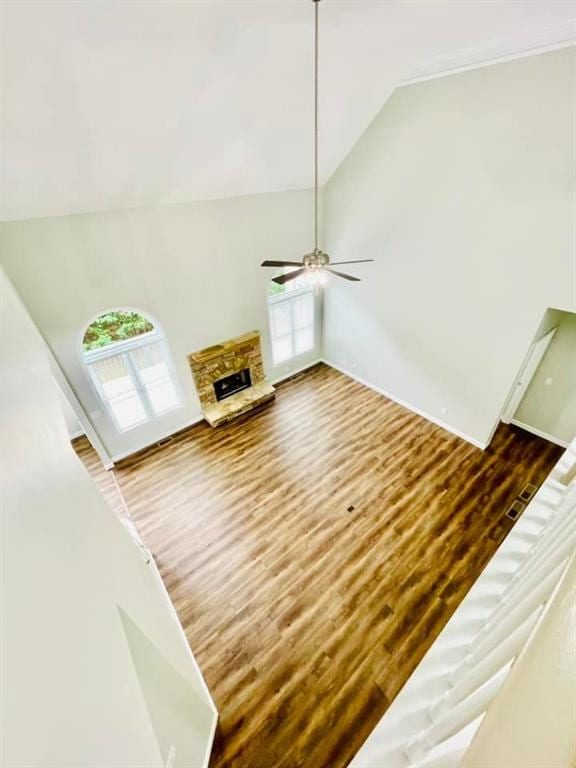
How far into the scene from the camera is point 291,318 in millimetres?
7367

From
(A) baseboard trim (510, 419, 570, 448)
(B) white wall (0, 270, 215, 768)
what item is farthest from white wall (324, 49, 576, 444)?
(B) white wall (0, 270, 215, 768)

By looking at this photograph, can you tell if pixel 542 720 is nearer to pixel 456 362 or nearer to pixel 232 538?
pixel 232 538

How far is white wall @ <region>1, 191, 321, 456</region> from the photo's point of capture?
14.2 feet

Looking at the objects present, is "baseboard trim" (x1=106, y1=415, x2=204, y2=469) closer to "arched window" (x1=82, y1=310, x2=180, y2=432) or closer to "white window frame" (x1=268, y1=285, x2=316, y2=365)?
"arched window" (x1=82, y1=310, x2=180, y2=432)

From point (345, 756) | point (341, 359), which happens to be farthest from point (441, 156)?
point (345, 756)

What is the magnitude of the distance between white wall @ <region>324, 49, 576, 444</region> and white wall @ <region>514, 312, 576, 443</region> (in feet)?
3.44

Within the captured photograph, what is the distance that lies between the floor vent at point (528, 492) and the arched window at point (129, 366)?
599 cm

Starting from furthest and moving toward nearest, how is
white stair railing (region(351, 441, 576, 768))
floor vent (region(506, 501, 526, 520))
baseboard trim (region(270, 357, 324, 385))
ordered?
baseboard trim (region(270, 357, 324, 385)), floor vent (region(506, 501, 526, 520)), white stair railing (region(351, 441, 576, 768))

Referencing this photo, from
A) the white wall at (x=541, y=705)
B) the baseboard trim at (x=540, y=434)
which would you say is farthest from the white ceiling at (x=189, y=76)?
the baseboard trim at (x=540, y=434)

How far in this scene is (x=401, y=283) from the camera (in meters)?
5.79

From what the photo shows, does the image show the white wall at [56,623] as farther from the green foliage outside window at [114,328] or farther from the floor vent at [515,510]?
the floor vent at [515,510]

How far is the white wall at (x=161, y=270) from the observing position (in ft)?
14.2

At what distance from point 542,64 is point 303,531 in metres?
6.14

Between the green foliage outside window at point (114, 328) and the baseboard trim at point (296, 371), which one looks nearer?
the green foliage outside window at point (114, 328)
